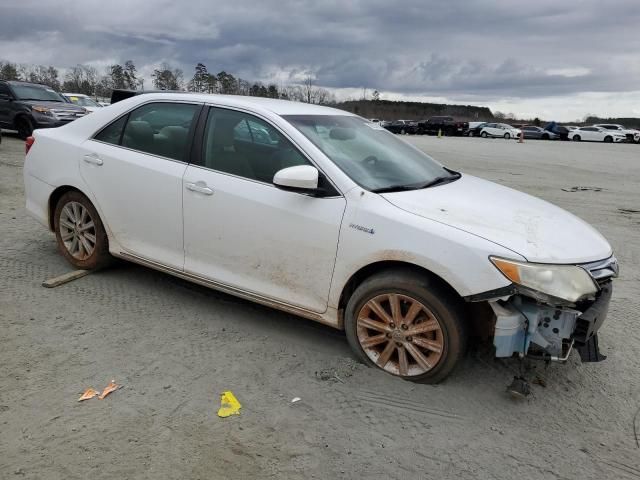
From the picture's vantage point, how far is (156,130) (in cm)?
420

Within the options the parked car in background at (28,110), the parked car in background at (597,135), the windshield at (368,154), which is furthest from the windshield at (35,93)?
the parked car in background at (597,135)

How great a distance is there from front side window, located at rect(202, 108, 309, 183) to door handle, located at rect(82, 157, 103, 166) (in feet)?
3.53

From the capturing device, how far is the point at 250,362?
11.3 ft

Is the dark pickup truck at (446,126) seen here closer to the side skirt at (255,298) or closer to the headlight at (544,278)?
the side skirt at (255,298)

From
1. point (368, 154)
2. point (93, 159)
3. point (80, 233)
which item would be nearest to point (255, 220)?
point (368, 154)

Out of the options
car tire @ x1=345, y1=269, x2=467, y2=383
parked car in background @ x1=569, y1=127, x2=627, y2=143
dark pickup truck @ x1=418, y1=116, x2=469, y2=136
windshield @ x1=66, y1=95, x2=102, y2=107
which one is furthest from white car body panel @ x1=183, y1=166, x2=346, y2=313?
dark pickup truck @ x1=418, y1=116, x2=469, y2=136

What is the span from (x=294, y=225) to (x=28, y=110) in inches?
597

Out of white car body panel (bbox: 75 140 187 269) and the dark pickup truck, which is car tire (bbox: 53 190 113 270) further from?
the dark pickup truck

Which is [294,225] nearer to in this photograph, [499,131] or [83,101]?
[83,101]

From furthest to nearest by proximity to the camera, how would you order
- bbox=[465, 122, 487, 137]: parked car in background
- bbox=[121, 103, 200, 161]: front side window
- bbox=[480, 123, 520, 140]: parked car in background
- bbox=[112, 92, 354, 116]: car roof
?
bbox=[465, 122, 487, 137]: parked car in background, bbox=[480, 123, 520, 140]: parked car in background, bbox=[121, 103, 200, 161]: front side window, bbox=[112, 92, 354, 116]: car roof

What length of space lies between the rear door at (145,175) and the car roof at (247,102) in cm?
8

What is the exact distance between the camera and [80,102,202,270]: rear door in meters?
3.99

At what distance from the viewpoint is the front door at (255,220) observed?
11.1ft

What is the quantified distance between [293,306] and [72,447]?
154 cm
